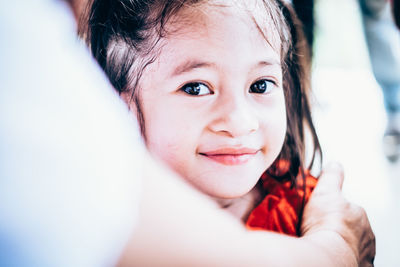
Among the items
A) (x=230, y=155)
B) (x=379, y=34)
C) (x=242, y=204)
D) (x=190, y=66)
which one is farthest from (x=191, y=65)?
(x=379, y=34)

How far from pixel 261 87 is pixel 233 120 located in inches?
2.6

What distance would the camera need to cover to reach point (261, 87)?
1.23 feet

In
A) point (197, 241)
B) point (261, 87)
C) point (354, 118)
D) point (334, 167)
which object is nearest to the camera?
point (197, 241)

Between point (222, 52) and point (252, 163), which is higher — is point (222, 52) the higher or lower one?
the higher one

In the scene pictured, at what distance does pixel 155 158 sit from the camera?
347mm

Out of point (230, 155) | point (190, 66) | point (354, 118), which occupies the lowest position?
point (354, 118)

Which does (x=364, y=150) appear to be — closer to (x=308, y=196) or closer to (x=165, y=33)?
(x=308, y=196)

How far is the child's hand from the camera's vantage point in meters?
0.35

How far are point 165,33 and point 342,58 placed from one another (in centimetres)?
37

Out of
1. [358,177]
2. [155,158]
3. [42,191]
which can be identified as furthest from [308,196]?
[42,191]

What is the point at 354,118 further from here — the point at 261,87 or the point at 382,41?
the point at 261,87

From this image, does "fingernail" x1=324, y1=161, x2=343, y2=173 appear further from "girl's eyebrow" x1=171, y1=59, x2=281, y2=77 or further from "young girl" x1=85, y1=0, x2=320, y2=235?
"girl's eyebrow" x1=171, y1=59, x2=281, y2=77

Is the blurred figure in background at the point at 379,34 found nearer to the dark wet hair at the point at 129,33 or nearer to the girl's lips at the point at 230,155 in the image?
the dark wet hair at the point at 129,33

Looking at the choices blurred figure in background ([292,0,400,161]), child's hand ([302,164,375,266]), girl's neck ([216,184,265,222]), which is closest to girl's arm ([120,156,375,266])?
child's hand ([302,164,375,266])
